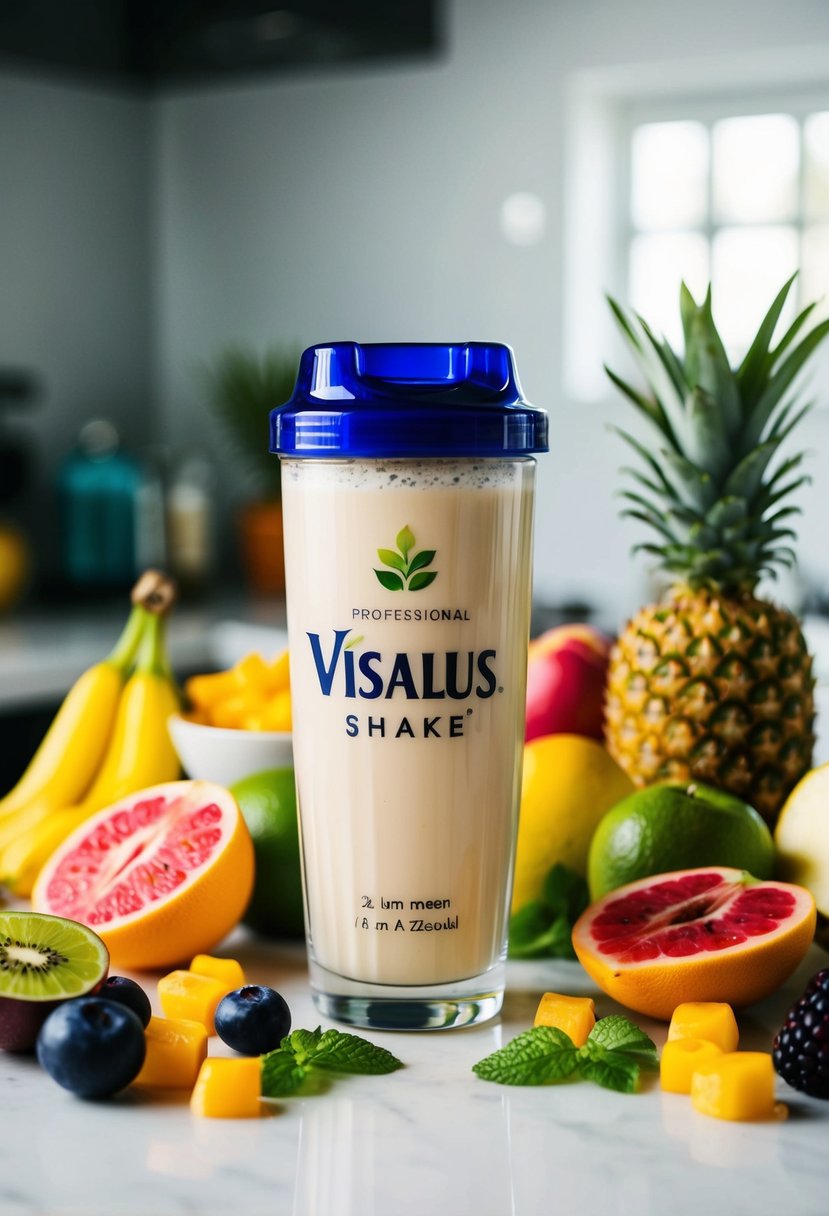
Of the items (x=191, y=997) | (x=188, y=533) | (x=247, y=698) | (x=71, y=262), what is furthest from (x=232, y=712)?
(x=71, y=262)

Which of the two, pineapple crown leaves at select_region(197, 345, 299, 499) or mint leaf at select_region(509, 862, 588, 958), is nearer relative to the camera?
mint leaf at select_region(509, 862, 588, 958)

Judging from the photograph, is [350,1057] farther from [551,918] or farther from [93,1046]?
[551,918]

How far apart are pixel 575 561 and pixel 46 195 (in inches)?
64.0

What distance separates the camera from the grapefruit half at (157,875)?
845 millimetres

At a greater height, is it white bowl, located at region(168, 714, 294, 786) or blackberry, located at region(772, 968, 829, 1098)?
white bowl, located at region(168, 714, 294, 786)

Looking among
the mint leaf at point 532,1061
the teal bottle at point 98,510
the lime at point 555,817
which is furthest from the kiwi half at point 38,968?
the teal bottle at point 98,510

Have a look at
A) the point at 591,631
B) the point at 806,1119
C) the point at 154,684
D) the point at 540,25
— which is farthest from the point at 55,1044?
the point at 540,25

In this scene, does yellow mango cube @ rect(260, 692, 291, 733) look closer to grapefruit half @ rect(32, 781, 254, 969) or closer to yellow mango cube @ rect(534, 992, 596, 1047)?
grapefruit half @ rect(32, 781, 254, 969)

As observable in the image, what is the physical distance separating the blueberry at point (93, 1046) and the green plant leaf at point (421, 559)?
28 cm

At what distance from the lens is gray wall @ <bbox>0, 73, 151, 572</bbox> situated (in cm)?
333

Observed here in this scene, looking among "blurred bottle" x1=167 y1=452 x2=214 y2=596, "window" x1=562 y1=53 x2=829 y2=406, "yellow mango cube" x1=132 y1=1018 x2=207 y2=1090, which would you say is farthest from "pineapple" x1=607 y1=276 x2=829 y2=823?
"blurred bottle" x1=167 y1=452 x2=214 y2=596

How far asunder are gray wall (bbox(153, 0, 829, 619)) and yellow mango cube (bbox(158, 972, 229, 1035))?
6.59 ft

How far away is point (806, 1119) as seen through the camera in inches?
26.4

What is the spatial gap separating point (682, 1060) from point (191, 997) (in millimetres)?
280
